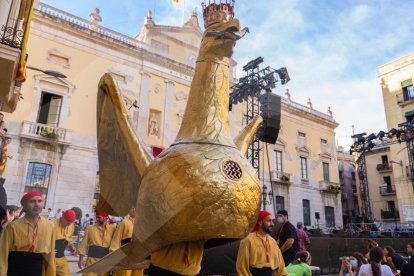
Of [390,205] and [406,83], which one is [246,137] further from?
[390,205]

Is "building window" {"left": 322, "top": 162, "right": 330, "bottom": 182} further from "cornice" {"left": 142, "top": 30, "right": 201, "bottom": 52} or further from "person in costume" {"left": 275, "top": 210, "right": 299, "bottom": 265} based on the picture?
Answer: "person in costume" {"left": 275, "top": 210, "right": 299, "bottom": 265}

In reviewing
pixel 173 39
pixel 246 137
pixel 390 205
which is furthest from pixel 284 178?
pixel 246 137

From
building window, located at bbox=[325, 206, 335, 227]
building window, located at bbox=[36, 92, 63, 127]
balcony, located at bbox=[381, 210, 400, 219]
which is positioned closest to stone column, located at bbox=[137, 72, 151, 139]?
building window, located at bbox=[36, 92, 63, 127]

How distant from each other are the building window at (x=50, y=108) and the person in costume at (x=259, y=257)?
43.6 ft

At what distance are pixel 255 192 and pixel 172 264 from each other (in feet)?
2.17

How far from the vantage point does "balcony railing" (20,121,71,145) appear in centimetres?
1329

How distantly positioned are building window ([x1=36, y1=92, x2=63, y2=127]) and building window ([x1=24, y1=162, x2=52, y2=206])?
2005 millimetres

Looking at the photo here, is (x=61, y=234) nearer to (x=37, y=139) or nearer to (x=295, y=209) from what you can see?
(x=37, y=139)

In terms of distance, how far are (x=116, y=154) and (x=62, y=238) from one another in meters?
2.85

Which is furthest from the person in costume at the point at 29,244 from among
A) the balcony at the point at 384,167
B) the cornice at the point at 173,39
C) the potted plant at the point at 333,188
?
the balcony at the point at 384,167

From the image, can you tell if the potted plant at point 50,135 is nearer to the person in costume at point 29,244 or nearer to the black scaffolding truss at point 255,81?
the black scaffolding truss at point 255,81

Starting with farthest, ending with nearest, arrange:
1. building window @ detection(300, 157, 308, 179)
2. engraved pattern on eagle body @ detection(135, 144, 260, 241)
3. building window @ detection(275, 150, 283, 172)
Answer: building window @ detection(300, 157, 308, 179)
building window @ detection(275, 150, 283, 172)
engraved pattern on eagle body @ detection(135, 144, 260, 241)

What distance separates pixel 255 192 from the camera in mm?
2098

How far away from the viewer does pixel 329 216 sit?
24172 millimetres
